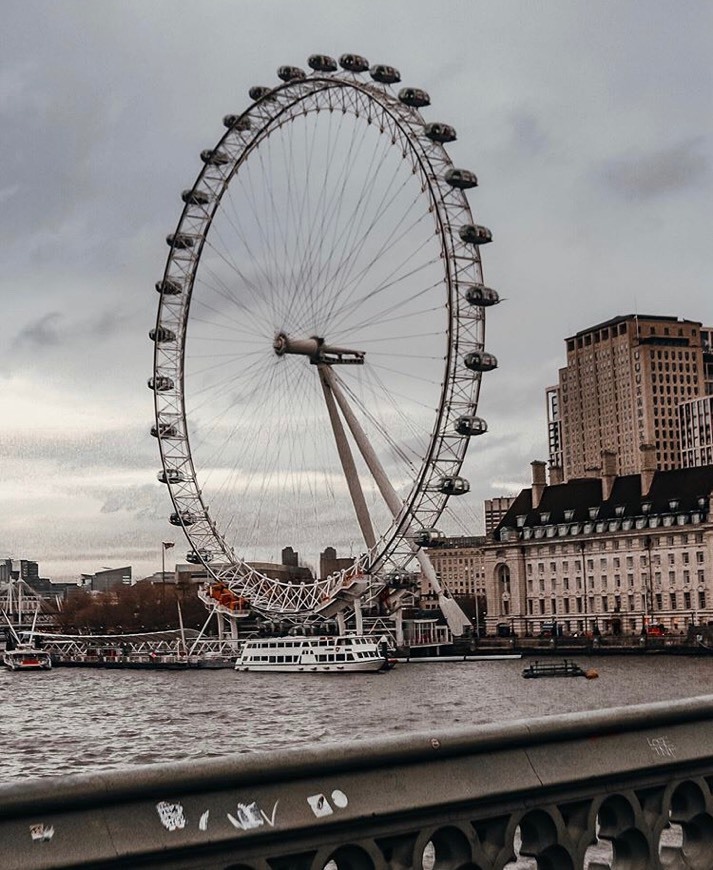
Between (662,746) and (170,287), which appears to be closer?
(662,746)

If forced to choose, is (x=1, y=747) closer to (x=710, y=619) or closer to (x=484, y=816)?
(x=484, y=816)

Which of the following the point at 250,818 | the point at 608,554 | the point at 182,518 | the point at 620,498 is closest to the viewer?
the point at 250,818

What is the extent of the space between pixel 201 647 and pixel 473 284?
52.5m

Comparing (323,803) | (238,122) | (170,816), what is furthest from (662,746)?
(238,122)

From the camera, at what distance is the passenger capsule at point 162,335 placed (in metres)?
72.2

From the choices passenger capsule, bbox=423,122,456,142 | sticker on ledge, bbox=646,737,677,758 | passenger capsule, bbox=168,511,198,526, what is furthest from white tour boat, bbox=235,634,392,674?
sticker on ledge, bbox=646,737,677,758

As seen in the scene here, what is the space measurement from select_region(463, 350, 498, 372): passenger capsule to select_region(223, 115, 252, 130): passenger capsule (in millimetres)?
17351

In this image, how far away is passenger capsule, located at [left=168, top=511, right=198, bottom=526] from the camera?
253 feet

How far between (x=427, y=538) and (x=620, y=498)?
137 feet

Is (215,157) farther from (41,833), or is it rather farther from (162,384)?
(41,833)

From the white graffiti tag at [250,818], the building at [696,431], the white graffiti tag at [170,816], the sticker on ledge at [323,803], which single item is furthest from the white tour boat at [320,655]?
the building at [696,431]

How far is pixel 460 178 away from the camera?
57844 millimetres

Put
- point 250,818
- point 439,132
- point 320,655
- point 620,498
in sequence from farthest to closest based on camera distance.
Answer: point 620,498 → point 320,655 → point 439,132 → point 250,818

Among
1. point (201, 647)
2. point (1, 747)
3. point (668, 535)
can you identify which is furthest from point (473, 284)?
point (201, 647)
